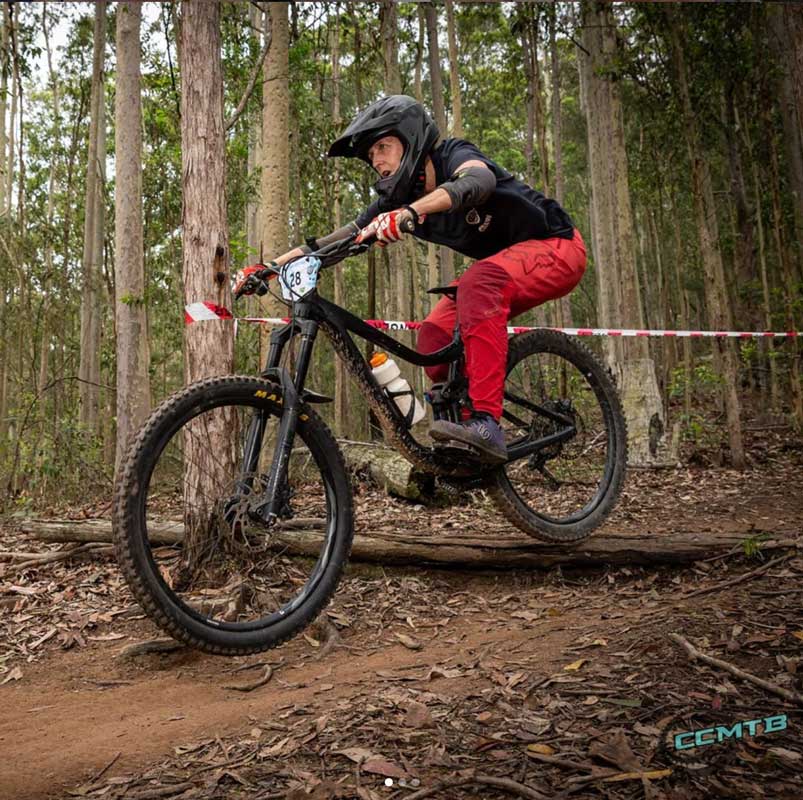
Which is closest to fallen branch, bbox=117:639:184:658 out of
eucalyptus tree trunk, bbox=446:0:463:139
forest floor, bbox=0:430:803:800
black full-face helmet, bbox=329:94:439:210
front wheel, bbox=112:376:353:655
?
forest floor, bbox=0:430:803:800

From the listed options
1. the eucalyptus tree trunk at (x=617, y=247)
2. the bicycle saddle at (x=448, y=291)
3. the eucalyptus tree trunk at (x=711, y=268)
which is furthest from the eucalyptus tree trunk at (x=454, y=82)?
the bicycle saddle at (x=448, y=291)

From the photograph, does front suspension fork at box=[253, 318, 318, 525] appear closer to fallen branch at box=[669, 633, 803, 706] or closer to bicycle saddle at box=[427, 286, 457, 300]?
bicycle saddle at box=[427, 286, 457, 300]

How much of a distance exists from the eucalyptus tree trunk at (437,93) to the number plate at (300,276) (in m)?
6.87

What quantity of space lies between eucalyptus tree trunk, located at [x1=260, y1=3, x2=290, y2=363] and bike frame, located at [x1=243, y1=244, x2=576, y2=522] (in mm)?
3944

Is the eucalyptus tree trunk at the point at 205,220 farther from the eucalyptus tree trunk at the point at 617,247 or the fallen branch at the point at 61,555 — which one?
the eucalyptus tree trunk at the point at 617,247

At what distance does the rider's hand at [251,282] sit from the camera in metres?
3.22

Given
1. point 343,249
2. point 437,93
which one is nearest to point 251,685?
point 343,249

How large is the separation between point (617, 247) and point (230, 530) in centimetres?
781

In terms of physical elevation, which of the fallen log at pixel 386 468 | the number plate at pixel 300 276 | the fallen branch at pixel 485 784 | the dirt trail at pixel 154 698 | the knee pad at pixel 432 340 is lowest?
the dirt trail at pixel 154 698

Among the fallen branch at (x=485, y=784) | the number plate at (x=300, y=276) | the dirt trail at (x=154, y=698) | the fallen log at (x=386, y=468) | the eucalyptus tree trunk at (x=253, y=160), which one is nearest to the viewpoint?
the fallen branch at (x=485, y=784)

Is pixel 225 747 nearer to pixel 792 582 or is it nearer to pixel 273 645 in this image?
pixel 273 645

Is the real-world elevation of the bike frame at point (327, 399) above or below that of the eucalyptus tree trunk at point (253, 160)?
below

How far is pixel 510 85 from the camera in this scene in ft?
55.7

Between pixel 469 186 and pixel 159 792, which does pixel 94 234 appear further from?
pixel 159 792
